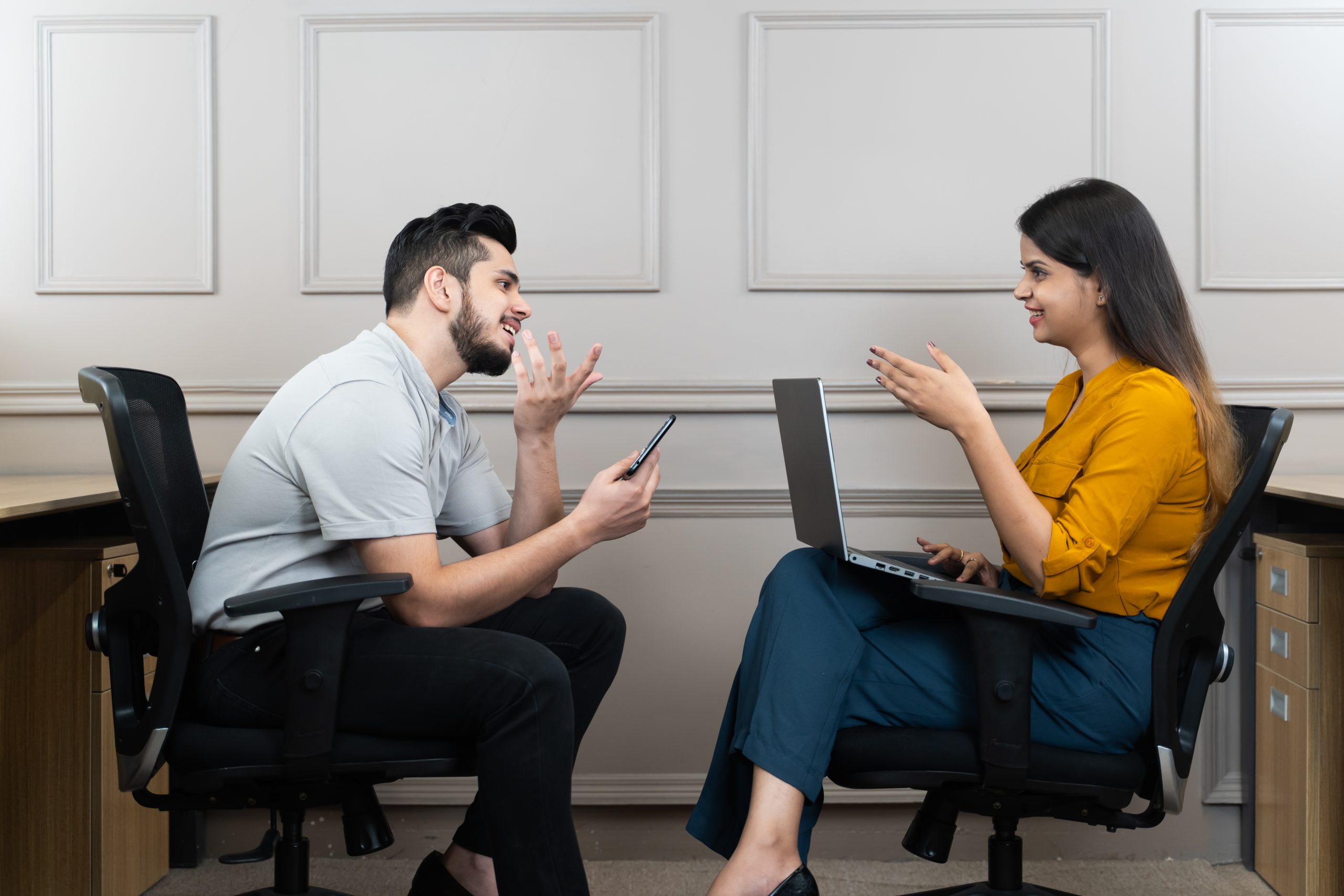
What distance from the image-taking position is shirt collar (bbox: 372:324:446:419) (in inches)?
57.8

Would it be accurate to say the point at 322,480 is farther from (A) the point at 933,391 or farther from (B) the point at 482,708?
(A) the point at 933,391

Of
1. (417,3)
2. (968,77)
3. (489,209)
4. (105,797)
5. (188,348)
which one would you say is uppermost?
(417,3)

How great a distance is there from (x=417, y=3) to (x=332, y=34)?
210 millimetres

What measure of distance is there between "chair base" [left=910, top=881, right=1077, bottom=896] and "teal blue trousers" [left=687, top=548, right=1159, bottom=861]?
30cm

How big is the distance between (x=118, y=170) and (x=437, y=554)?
1536 millimetres

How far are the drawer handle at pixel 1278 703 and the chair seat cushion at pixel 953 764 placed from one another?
2.87 ft

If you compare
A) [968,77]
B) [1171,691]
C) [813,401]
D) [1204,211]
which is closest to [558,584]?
[813,401]

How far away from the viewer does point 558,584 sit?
2.20m

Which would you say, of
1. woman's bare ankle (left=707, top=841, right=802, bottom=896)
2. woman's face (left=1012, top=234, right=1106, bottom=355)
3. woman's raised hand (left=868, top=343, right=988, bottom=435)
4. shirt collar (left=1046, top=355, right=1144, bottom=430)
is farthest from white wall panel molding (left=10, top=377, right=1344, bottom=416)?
woman's bare ankle (left=707, top=841, right=802, bottom=896)

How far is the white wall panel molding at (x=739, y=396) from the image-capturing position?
84.3 inches

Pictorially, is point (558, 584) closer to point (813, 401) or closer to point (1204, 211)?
point (813, 401)

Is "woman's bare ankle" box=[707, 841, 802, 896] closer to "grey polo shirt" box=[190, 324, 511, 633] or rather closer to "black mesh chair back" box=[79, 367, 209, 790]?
"grey polo shirt" box=[190, 324, 511, 633]

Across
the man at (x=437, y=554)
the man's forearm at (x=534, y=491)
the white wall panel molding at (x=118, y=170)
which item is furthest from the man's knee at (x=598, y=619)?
the white wall panel molding at (x=118, y=170)

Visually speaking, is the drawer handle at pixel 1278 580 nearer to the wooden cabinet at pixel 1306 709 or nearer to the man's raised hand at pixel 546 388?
the wooden cabinet at pixel 1306 709
